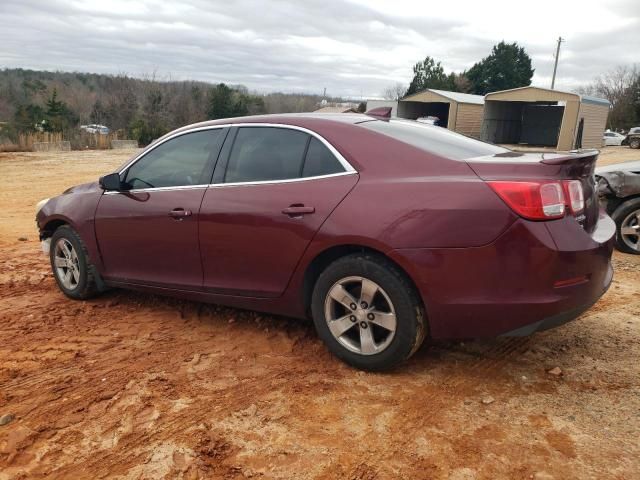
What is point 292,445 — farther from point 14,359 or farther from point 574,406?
point 14,359

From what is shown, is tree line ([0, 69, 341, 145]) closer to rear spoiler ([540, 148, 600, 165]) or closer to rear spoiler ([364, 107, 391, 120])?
rear spoiler ([364, 107, 391, 120])

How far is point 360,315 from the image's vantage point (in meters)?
3.39

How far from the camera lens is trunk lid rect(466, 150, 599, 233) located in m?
3.02

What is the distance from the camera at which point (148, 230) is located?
429 cm

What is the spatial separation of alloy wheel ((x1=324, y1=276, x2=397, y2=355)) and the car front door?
117cm

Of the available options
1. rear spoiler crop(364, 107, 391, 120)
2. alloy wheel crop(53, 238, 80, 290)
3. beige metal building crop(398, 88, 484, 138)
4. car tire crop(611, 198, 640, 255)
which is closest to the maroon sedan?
rear spoiler crop(364, 107, 391, 120)

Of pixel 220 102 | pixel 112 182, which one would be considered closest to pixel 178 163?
pixel 112 182

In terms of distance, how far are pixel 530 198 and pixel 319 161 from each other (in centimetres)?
132

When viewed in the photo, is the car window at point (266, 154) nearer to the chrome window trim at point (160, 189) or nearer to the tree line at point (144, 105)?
the chrome window trim at point (160, 189)

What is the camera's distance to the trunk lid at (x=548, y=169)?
3.02 m

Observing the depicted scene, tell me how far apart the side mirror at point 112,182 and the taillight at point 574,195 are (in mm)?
3302

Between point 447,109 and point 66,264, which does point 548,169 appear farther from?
point 447,109

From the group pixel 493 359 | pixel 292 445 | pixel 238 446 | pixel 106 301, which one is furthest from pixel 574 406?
pixel 106 301

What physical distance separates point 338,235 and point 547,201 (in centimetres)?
117
